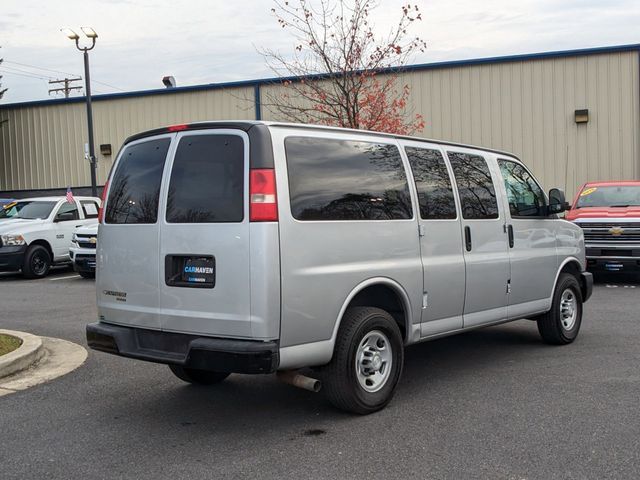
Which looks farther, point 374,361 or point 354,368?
point 374,361

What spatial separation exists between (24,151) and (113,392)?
2421cm

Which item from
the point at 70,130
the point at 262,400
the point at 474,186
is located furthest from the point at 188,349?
the point at 70,130

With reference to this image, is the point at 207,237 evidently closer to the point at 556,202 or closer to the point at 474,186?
the point at 474,186

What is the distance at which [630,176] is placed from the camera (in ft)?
67.2

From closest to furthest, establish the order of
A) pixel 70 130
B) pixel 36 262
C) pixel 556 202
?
pixel 556 202, pixel 36 262, pixel 70 130

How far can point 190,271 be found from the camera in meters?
4.96

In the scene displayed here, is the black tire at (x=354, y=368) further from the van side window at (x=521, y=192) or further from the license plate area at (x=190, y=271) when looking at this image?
the van side window at (x=521, y=192)

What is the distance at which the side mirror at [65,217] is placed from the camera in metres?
17.3

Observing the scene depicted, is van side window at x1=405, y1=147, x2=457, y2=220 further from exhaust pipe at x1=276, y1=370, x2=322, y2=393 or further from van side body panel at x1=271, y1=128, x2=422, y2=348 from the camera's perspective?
exhaust pipe at x1=276, y1=370, x2=322, y2=393

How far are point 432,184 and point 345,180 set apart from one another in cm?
113

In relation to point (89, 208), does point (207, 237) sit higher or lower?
lower

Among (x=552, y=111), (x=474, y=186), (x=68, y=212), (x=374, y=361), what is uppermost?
(x=552, y=111)

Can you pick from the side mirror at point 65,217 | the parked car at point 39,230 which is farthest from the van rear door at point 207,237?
the side mirror at point 65,217

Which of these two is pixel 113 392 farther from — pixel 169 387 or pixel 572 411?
pixel 572 411
